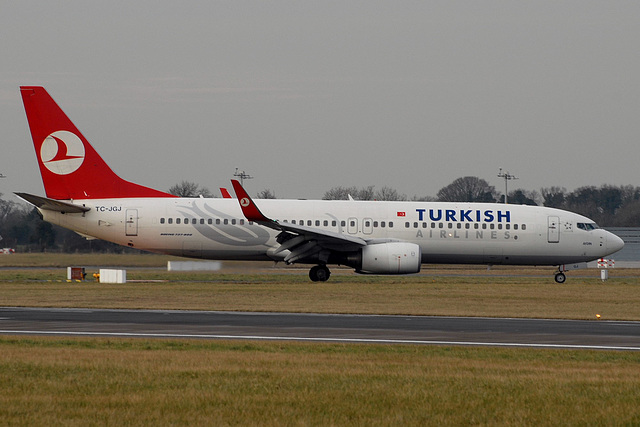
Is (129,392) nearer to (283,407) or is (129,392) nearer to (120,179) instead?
(283,407)

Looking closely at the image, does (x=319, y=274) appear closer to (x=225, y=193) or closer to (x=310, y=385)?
(x=225, y=193)

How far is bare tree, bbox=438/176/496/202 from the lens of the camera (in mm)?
126938

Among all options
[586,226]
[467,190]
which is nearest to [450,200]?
[467,190]

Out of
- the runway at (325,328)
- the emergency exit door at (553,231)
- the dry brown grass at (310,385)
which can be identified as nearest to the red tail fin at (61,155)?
the runway at (325,328)

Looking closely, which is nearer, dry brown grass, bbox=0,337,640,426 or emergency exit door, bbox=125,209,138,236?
dry brown grass, bbox=0,337,640,426

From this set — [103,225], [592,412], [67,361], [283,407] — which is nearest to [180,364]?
[67,361]

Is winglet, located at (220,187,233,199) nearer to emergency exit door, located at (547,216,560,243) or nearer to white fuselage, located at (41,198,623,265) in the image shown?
white fuselage, located at (41,198,623,265)

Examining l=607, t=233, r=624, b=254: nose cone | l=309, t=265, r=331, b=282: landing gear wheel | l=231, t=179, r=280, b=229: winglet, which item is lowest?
l=309, t=265, r=331, b=282: landing gear wheel

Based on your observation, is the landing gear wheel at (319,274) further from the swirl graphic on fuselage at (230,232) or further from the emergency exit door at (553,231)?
the emergency exit door at (553,231)

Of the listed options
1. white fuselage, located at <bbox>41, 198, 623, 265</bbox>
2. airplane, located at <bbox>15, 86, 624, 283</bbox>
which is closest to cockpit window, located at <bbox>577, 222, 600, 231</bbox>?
white fuselage, located at <bbox>41, 198, 623, 265</bbox>

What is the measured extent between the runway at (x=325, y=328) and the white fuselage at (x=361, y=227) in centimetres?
1437

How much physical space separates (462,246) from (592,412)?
95.5 ft

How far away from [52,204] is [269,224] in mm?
9013

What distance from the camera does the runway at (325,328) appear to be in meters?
16.2
